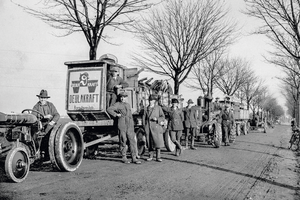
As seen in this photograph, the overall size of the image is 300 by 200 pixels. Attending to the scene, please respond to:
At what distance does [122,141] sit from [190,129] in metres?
5.49

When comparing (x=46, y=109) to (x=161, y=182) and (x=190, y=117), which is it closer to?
(x=161, y=182)

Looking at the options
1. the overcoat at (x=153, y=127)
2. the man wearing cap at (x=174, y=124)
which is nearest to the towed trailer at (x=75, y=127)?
the overcoat at (x=153, y=127)

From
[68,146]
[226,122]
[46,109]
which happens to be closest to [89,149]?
[46,109]

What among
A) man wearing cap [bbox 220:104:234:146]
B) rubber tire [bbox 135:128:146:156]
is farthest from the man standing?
rubber tire [bbox 135:128:146:156]

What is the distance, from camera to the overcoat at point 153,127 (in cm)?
920

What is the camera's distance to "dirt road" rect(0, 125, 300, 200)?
5.26 meters

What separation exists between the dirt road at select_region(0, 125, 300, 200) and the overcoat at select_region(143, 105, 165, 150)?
0.65m

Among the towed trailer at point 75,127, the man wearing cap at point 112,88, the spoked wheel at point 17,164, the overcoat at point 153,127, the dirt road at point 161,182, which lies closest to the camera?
the dirt road at point 161,182

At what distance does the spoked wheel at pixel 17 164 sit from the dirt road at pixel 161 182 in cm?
Result: 15

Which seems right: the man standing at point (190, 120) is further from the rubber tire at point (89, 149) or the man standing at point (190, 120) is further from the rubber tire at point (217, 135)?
the rubber tire at point (89, 149)

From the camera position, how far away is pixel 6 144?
6.09 meters

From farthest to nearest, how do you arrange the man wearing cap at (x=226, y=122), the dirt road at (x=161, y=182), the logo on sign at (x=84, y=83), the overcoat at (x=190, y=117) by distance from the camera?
the man wearing cap at (x=226, y=122)
the overcoat at (x=190, y=117)
the logo on sign at (x=84, y=83)
the dirt road at (x=161, y=182)

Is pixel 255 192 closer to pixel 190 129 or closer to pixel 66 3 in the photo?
pixel 190 129

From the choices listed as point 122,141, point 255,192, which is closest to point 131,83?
point 122,141
